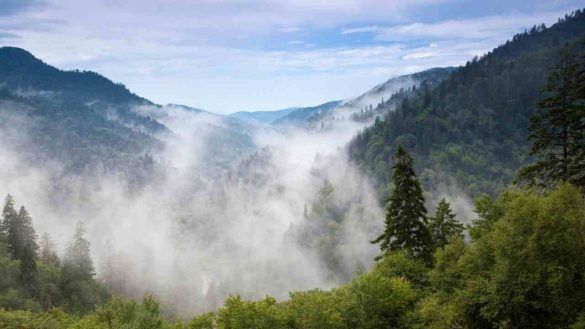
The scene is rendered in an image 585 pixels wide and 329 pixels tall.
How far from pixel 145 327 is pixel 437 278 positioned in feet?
75.0

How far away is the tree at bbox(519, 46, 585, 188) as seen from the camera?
122 ft

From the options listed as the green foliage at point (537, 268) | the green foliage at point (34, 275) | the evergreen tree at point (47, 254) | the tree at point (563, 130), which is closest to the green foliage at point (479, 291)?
the green foliage at point (537, 268)

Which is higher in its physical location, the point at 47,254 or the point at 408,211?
the point at 408,211

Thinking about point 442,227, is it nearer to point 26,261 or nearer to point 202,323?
point 202,323

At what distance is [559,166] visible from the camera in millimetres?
37875

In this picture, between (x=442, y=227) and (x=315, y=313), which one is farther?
(x=442, y=227)

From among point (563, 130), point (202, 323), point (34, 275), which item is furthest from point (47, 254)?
point (563, 130)

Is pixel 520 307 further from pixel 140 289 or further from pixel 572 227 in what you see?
pixel 140 289

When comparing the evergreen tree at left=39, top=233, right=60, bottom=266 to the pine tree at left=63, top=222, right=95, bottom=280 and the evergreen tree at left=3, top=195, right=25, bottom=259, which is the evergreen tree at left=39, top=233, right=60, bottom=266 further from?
the evergreen tree at left=3, top=195, right=25, bottom=259

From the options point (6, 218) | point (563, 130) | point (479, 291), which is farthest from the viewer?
point (6, 218)

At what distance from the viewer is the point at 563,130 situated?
1499 inches

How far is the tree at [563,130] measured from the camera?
37219 mm

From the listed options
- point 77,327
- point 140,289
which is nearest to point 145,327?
point 77,327

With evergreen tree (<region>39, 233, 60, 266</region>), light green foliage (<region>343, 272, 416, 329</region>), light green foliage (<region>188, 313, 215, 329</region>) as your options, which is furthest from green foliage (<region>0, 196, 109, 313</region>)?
light green foliage (<region>343, 272, 416, 329</region>)
